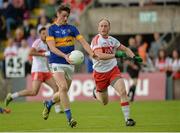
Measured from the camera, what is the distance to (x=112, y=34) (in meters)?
36.5

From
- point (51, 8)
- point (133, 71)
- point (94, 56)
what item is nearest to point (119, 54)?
point (94, 56)

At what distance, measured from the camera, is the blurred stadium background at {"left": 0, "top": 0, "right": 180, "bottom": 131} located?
105 feet

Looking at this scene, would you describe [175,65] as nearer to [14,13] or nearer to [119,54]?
[14,13]

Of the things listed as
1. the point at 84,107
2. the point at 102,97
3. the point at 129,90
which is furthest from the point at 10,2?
the point at 102,97

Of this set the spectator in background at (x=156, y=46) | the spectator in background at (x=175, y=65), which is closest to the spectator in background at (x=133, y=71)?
the spectator in background at (x=175, y=65)

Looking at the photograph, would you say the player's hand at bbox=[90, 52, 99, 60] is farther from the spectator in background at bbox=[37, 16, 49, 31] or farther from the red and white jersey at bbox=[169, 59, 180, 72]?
the spectator in background at bbox=[37, 16, 49, 31]

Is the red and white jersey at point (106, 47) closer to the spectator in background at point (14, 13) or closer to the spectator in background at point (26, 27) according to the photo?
the spectator in background at point (26, 27)

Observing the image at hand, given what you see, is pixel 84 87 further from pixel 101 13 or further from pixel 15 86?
pixel 101 13

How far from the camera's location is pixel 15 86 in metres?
33.1

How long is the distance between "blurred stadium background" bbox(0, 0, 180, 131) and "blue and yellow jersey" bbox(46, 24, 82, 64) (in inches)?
463

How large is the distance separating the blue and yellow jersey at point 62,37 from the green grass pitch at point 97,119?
1.55 meters

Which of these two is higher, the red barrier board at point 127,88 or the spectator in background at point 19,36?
the spectator in background at point 19,36

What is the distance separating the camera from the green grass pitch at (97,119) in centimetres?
1795

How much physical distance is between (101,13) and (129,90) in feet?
21.2
